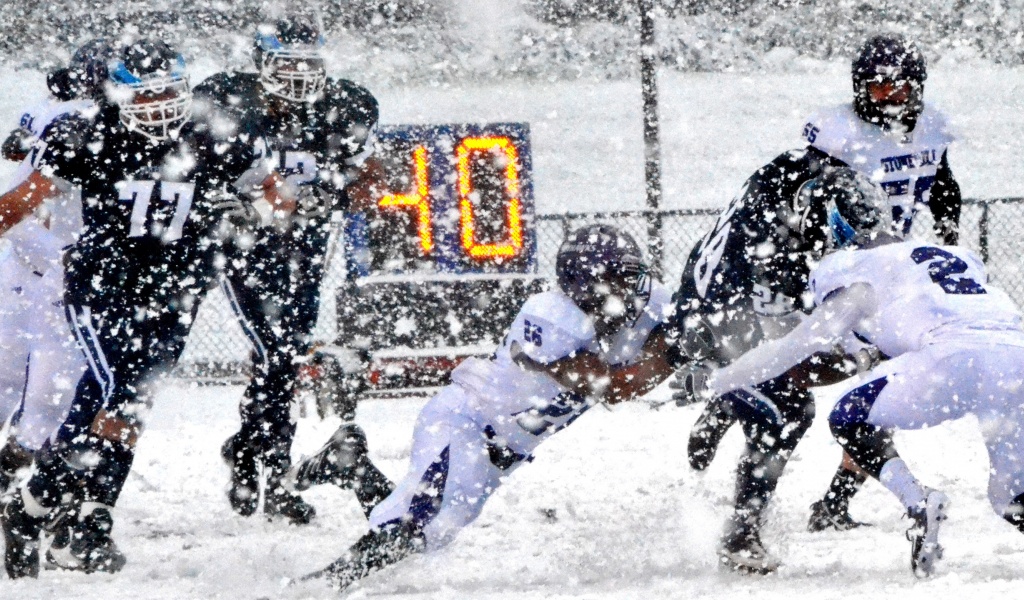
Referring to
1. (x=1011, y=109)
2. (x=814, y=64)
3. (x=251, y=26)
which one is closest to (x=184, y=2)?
(x=251, y=26)

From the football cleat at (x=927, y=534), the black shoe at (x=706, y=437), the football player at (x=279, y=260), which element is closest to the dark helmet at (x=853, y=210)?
the football cleat at (x=927, y=534)

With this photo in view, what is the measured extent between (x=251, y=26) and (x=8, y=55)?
216 inches

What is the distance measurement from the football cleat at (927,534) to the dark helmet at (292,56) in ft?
8.95

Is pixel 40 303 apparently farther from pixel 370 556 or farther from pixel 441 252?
pixel 441 252

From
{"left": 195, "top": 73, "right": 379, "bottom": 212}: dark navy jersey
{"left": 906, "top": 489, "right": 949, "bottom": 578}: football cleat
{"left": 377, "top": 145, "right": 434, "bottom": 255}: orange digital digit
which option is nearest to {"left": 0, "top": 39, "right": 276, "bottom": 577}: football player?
{"left": 195, "top": 73, "right": 379, "bottom": 212}: dark navy jersey

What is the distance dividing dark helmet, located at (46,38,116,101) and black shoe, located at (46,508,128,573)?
1.67 meters

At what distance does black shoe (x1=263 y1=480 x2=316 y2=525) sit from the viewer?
16.8ft

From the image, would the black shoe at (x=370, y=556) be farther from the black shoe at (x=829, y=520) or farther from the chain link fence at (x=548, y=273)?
the chain link fence at (x=548, y=273)

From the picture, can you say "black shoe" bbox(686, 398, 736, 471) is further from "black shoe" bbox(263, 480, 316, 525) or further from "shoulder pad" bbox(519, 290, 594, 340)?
"shoulder pad" bbox(519, 290, 594, 340)

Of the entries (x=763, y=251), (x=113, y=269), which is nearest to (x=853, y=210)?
(x=763, y=251)

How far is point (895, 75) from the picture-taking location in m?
4.70

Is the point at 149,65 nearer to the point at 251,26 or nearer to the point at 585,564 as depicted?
the point at 585,564

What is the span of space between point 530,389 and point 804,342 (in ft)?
2.58

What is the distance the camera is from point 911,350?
3842 millimetres
